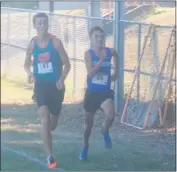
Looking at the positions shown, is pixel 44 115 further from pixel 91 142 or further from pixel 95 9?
pixel 95 9

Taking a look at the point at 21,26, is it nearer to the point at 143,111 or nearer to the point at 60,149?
the point at 143,111

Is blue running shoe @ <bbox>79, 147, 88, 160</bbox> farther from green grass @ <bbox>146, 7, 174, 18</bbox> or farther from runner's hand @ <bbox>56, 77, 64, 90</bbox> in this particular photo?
green grass @ <bbox>146, 7, 174, 18</bbox>

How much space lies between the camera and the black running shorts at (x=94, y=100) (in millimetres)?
9031

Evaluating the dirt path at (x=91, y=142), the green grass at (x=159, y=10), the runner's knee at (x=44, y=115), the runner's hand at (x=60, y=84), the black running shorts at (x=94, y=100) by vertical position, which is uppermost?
the green grass at (x=159, y=10)

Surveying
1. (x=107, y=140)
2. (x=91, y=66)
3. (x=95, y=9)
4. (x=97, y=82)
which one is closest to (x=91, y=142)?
(x=107, y=140)

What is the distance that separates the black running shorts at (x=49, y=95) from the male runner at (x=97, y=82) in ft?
1.32

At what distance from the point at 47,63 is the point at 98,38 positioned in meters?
0.75

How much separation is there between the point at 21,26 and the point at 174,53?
807 centimetres

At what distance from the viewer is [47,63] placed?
882 cm

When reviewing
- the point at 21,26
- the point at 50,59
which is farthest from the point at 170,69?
the point at 21,26

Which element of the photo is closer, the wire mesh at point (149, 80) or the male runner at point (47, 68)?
the male runner at point (47, 68)

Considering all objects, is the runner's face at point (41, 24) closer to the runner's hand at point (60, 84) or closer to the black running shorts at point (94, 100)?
the runner's hand at point (60, 84)

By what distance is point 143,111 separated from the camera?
11734mm

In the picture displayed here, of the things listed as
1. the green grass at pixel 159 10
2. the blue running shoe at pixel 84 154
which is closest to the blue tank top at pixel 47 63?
the blue running shoe at pixel 84 154
